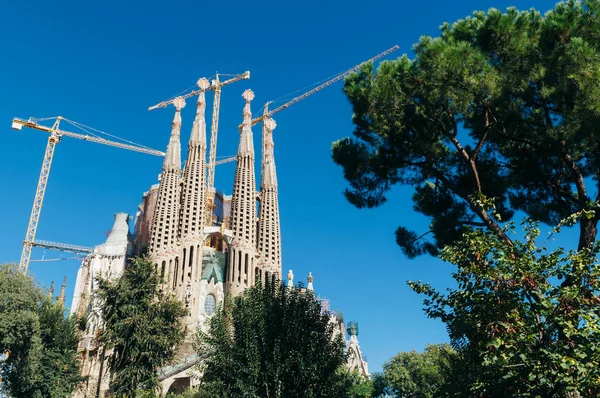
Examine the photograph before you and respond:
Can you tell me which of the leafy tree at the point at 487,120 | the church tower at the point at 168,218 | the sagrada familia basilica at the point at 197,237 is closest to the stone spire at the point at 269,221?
the sagrada familia basilica at the point at 197,237

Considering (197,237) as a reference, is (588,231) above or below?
below

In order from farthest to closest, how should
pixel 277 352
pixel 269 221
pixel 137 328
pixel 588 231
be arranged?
pixel 269 221 < pixel 137 328 < pixel 277 352 < pixel 588 231

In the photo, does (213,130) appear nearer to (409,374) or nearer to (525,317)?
(409,374)

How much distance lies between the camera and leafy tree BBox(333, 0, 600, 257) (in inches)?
435

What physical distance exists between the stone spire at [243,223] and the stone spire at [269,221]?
82 cm

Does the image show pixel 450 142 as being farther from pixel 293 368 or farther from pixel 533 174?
pixel 293 368

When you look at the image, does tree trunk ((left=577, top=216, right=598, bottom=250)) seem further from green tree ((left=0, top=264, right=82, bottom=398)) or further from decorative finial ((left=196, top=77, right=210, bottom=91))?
decorative finial ((left=196, top=77, right=210, bottom=91))

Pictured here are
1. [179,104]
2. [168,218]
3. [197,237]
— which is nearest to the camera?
[168,218]

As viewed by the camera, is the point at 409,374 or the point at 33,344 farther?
the point at 409,374

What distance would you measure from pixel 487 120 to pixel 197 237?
35.1 meters

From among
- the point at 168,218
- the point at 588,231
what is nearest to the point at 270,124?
the point at 168,218

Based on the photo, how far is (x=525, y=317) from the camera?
25.2ft

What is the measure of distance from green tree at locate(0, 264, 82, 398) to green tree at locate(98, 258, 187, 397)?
2.37 m

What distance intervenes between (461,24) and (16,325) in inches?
758
